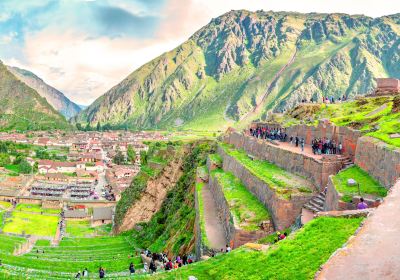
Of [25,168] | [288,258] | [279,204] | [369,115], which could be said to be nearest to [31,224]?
Result: [25,168]

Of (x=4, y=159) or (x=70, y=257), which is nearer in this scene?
(x=70, y=257)

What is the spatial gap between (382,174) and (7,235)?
58060 millimetres

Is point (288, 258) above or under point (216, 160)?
under

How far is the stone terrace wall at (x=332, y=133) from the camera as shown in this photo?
27.1 meters

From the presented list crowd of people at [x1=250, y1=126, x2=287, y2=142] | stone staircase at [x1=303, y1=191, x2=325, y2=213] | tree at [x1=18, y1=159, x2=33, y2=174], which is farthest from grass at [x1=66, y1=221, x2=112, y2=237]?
tree at [x1=18, y1=159, x2=33, y2=174]

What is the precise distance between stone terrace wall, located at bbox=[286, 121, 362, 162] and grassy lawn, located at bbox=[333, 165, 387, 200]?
4236 mm

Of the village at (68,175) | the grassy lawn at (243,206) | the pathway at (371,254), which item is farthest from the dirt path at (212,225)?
the village at (68,175)

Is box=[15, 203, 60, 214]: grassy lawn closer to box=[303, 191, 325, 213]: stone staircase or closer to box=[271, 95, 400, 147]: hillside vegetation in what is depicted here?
box=[271, 95, 400, 147]: hillside vegetation

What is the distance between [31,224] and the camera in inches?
2842

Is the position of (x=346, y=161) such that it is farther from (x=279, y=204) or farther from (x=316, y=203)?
(x=279, y=204)

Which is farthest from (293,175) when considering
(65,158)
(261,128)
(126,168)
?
(65,158)

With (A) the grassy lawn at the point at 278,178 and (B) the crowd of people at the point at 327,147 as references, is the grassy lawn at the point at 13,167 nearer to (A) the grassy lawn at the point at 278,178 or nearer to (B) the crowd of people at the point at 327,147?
(A) the grassy lawn at the point at 278,178

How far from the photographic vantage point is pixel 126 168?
13425 centimetres

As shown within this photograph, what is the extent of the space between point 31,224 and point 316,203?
203 ft
